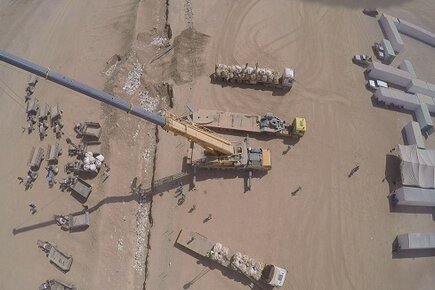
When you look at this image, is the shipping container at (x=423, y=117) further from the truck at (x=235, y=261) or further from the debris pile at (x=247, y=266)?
the debris pile at (x=247, y=266)

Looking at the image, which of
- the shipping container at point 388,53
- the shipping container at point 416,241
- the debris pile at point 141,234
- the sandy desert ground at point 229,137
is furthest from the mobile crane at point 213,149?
the shipping container at point 388,53

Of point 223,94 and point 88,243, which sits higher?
point 223,94

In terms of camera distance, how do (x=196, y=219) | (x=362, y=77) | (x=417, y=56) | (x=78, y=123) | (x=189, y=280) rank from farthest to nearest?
(x=417, y=56)
(x=362, y=77)
(x=78, y=123)
(x=196, y=219)
(x=189, y=280)

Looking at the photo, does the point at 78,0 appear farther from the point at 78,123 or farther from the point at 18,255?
the point at 18,255

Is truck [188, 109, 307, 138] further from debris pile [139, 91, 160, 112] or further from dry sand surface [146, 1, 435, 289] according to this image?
debris pile [139, 91, 160, 112]

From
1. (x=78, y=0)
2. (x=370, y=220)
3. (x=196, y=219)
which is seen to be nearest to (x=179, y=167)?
(x=196, y=219)

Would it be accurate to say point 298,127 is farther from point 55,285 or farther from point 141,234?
point 55,285

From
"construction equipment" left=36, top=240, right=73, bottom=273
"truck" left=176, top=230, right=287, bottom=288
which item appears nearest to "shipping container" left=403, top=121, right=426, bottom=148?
"truck" left=176, top=230, right=287, bottom=288
